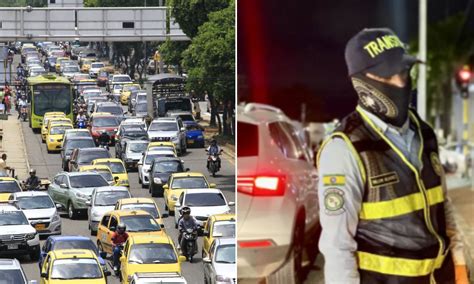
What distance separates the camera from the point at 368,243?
4699mm

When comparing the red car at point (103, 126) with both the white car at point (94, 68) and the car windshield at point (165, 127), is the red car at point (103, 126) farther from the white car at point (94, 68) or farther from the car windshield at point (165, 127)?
the white car at point (94, 68)

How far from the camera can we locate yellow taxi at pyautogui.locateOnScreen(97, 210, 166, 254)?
3022 cm

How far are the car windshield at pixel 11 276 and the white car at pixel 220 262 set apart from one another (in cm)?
314

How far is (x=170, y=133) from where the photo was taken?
53.9 metres

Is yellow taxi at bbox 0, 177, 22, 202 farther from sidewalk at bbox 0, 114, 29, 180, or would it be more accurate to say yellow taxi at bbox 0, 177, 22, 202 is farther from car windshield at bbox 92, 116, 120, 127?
car windshield at bbox 92, 116, 120, 127

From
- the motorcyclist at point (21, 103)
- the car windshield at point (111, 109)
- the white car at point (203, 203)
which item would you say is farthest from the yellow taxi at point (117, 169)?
the motorcyclist at point (21, 103)

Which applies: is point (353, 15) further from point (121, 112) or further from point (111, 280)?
point (121, 112)

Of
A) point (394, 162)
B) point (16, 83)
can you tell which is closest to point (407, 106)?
point (394, 162)

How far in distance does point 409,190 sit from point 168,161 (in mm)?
37960

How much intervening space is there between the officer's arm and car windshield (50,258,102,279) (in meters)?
20.3

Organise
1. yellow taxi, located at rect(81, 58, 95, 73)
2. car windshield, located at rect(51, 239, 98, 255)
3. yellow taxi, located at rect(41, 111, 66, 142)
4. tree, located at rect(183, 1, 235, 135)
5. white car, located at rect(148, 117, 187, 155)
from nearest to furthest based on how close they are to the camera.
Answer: car windshield, located at rect(51, 239, 98, 255)
tree, located at rect(183, 1, 235, 135)
white car, located at rect(148, 117, 187, 155)
yellow taxi, located at rect(41, 111, 66, 142)
yellow taxi, located at rect(81, 58, 95, 73)

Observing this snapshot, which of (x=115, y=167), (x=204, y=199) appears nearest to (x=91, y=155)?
(x=115, y=167)

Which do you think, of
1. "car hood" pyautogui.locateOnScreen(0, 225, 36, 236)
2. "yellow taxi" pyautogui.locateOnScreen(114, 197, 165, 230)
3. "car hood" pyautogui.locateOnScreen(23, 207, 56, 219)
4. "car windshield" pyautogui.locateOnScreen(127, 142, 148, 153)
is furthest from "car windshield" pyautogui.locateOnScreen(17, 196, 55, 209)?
"car windshield" pyautogui.locateOnScreen(127, 142, 148, 153)

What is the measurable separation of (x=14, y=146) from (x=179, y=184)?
23652 mm
